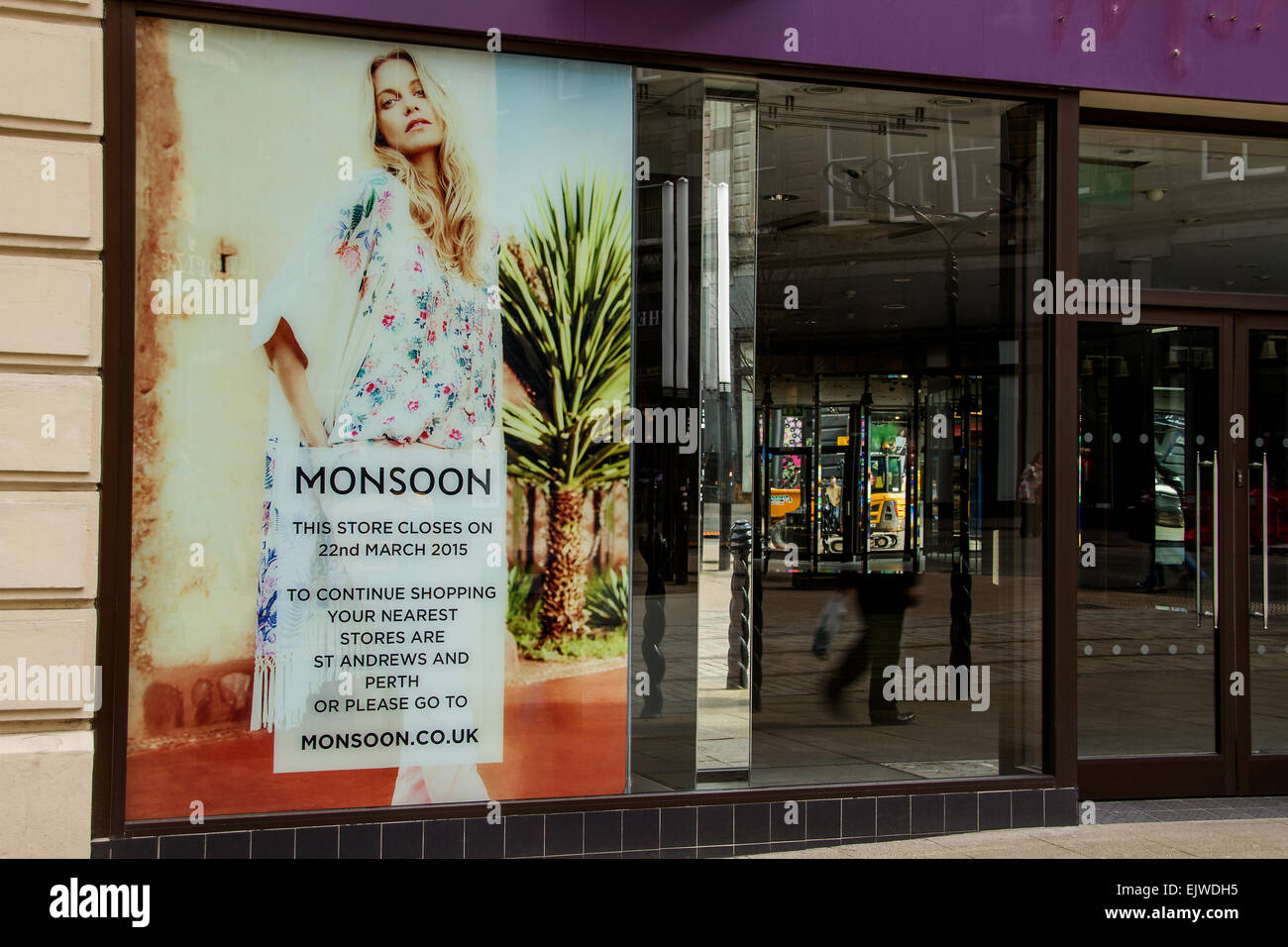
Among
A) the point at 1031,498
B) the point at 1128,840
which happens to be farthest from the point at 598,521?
the point at 1128,840

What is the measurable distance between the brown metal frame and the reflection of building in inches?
0.6

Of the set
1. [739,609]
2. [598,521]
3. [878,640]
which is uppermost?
[598,521]

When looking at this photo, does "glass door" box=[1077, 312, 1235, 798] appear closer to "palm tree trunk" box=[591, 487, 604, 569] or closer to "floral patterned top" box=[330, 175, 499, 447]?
"palm tree trunk" box=[591, 487, 604, 569]

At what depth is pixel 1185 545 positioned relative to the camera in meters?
6.48

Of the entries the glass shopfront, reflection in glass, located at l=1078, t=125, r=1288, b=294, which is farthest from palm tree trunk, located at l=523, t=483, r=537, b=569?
Result: reflection in glass, located at l=1078, t=125, r=1288, b=294

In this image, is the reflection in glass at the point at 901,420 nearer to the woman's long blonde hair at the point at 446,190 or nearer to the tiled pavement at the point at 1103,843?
the tiled pavement at the point at 1103,843

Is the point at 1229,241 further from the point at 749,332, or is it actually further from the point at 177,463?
the point at 177,463

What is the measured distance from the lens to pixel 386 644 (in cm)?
502

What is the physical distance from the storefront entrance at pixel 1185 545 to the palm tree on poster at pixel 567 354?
2.57m

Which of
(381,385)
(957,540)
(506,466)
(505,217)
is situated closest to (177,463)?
(381,385)

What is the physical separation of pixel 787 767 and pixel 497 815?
145 centimetres

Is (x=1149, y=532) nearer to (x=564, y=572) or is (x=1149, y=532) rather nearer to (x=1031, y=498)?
(x=1031, y=498)

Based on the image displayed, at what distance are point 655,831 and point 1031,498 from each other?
2.44 m

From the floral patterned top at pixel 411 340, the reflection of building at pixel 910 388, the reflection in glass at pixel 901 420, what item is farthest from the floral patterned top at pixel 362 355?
the reflection in glass at pixel 901 420
